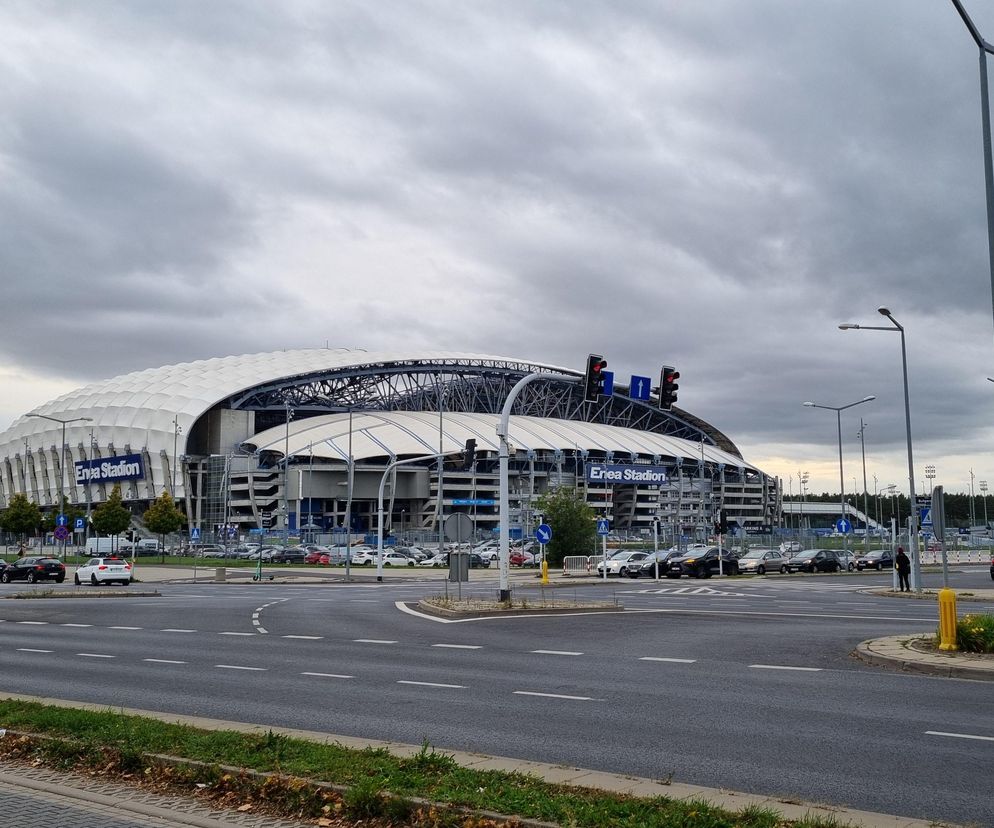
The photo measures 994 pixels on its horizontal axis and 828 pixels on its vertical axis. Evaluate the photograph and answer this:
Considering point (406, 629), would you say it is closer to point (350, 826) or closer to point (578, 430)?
point (350, 826)

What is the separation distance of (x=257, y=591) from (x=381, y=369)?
284 feet

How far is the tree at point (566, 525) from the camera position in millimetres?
66625

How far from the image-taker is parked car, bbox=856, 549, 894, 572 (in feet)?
213

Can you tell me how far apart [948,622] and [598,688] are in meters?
6.96

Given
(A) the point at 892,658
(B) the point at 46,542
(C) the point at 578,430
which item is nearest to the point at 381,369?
(C) the point at 578,430

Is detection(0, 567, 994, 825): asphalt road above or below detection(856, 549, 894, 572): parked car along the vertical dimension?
above

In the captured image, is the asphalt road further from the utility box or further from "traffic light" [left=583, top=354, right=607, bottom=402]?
"traffic light" [left=583, top=354, right=607, bottom=402]

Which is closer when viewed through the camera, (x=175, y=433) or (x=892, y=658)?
(x=892, y=658)

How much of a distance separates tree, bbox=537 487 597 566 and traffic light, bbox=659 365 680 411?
131 feet

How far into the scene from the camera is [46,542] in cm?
11519

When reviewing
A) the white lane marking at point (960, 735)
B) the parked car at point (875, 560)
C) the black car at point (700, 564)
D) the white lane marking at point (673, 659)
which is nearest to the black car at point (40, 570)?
the black car at point (700, 564)

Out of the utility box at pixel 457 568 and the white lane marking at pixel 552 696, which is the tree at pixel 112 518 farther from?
the white lane marking at pixel 552 696

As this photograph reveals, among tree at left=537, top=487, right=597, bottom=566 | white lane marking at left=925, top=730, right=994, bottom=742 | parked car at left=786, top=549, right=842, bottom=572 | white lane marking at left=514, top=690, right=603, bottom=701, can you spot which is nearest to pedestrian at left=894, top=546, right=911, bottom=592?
parked car at left=786, top=549, right=842, bottom=572

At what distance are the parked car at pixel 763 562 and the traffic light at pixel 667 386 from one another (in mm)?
35496
